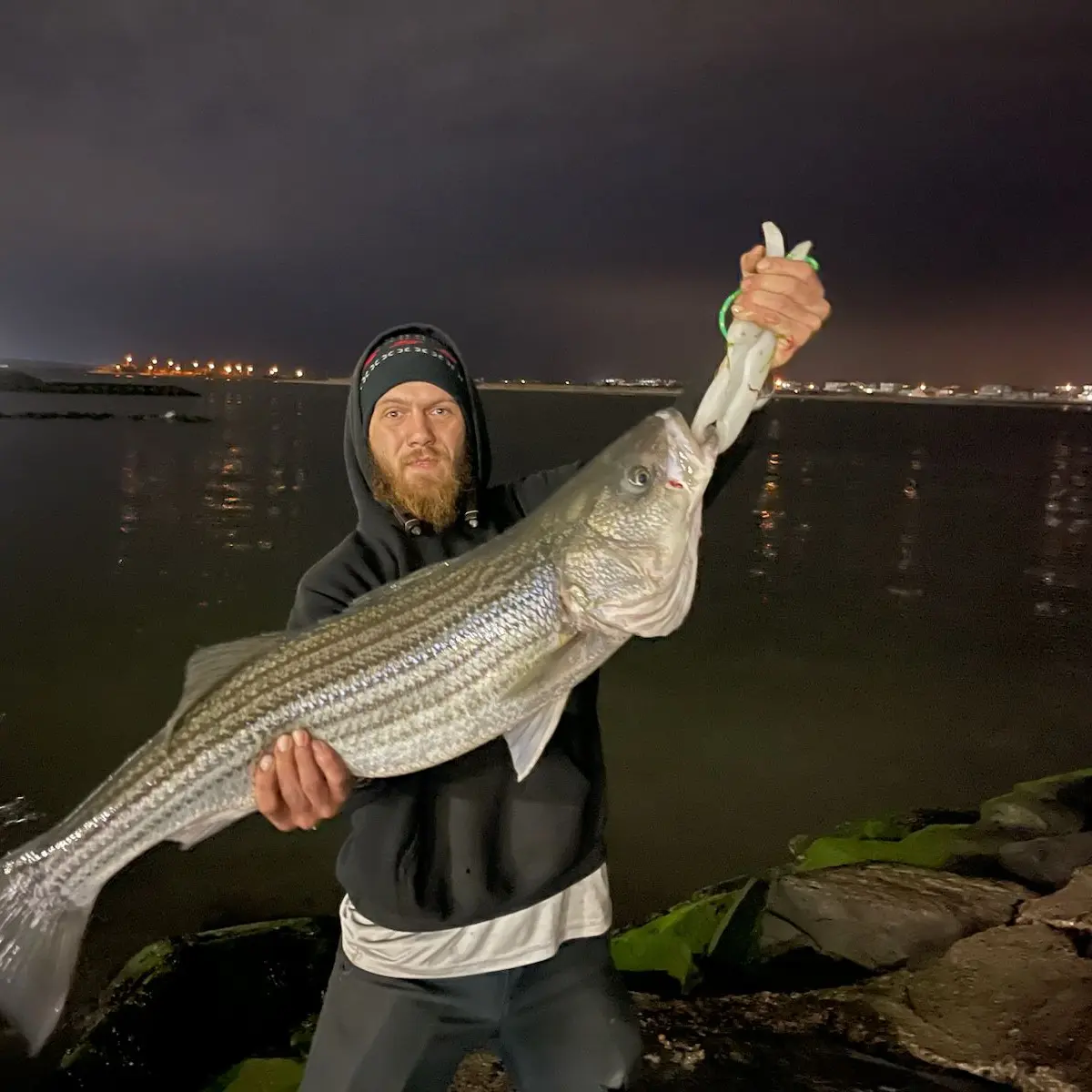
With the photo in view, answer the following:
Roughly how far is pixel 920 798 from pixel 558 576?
798 cm

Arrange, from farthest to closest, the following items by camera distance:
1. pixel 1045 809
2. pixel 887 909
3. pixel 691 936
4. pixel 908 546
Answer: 1. pixel 908 546
2. pixel 1045 809
3. pixel 691 936
4. pixel 887 909

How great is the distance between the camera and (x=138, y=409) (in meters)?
87.4

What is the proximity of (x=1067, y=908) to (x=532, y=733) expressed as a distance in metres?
3.65

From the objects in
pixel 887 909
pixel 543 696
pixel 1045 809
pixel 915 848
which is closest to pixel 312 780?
pixel 543 696

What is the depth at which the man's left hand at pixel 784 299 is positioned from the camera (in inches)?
106

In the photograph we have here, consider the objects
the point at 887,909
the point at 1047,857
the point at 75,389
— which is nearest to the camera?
the point at 887,909

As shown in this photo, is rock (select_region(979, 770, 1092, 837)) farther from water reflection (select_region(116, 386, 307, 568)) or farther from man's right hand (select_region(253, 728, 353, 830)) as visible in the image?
water reflection (select_region(116, 386, 307, 568))

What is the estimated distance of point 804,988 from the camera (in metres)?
4.81

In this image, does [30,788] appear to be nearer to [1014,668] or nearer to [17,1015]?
[17,1015]

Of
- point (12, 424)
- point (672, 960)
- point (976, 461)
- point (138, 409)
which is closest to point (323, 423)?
point (138, 409)

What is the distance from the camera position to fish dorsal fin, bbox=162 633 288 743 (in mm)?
3029

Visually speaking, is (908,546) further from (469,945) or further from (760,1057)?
(469,945)

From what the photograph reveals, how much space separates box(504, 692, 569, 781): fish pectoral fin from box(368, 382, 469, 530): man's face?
951 millimetres

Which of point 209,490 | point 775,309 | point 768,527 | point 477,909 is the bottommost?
point 768,527
